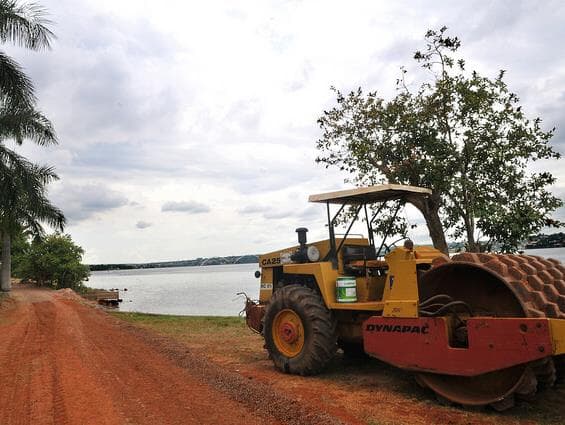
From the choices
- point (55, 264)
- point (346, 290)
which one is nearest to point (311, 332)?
point (346, 290)

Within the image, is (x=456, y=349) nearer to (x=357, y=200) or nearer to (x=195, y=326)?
(x=357, y=200)

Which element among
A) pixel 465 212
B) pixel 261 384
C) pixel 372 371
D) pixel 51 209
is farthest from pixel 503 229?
pixel 51 209

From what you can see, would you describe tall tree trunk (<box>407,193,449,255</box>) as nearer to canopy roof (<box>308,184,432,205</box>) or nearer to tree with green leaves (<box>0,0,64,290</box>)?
canopy roof (<box>308,184,432,205</box>)

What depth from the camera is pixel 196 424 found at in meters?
5.09

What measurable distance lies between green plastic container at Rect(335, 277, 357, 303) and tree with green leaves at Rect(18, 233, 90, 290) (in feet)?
130

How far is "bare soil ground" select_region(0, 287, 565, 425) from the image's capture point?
5.33 meters

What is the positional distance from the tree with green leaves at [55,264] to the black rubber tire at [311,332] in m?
39.1

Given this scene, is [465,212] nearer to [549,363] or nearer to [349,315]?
[349,315]

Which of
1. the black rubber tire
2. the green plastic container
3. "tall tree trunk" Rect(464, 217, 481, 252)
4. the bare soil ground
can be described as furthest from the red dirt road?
"tall tree trunk" Rect(464, 217, 481, 252)

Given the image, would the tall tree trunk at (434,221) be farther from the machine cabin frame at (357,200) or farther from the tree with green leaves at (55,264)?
the tree with green leaves at (55,264)

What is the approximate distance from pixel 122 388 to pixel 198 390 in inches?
39.3

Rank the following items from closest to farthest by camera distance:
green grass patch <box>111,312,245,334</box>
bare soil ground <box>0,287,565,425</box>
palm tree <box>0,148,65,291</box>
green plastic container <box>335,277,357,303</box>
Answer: bare soil ground <box>0,287,565,425</box> → green plastic container <box>335,277,357,303</box> → green grass patch <box>111,312,245,334</box> → palm tree <box>0,148,65,291</box>

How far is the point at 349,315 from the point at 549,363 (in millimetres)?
2794

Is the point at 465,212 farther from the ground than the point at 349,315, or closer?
farther from the ground
